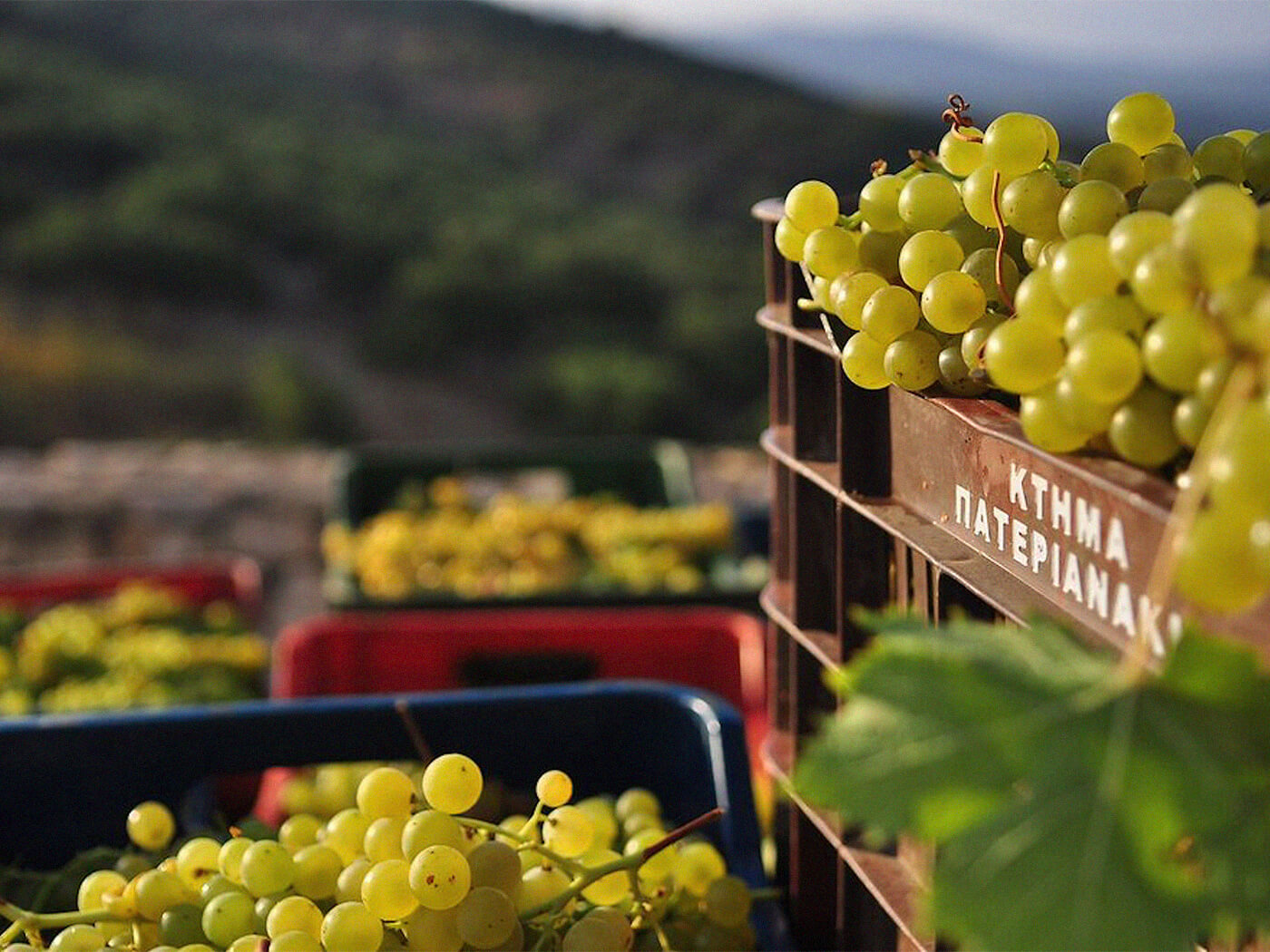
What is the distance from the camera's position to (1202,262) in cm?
64

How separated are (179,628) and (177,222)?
10.7 metres

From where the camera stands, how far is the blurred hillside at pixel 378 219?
37.1 feet

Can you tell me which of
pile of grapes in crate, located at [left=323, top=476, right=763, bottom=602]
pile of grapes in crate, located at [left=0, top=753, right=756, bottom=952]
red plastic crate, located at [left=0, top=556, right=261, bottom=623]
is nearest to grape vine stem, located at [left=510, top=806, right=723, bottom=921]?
pile of grapes in crate, located at [left=0, top=753, right=756, bottom=952]

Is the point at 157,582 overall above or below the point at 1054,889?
below

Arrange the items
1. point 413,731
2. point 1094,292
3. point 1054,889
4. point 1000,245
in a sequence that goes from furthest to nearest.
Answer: point 413,731 < point 1000,245 < point 1094,292 < point 1054,889

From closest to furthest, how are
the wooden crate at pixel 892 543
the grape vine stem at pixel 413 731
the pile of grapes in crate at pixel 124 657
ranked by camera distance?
the wooden crate at pixel 892 543, the grape vine stem at pixel 413 731, the pile of grapes in crate at pixel 124 657

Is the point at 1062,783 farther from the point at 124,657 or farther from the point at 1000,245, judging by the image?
the point at 124,657

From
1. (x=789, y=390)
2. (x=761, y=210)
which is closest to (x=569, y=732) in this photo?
(x=789, y=390)

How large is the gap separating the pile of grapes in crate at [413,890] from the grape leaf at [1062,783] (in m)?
0.50

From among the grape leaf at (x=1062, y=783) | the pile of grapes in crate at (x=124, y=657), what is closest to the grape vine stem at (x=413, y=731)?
the grape leaf at (x=1062, y=783)

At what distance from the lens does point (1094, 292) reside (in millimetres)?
732

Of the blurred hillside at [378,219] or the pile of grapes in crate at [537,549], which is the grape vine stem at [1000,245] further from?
the blurred hillside at [378,219]

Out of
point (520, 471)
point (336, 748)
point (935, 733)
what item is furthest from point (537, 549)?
point (935, 733)

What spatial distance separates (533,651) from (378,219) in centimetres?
1176
